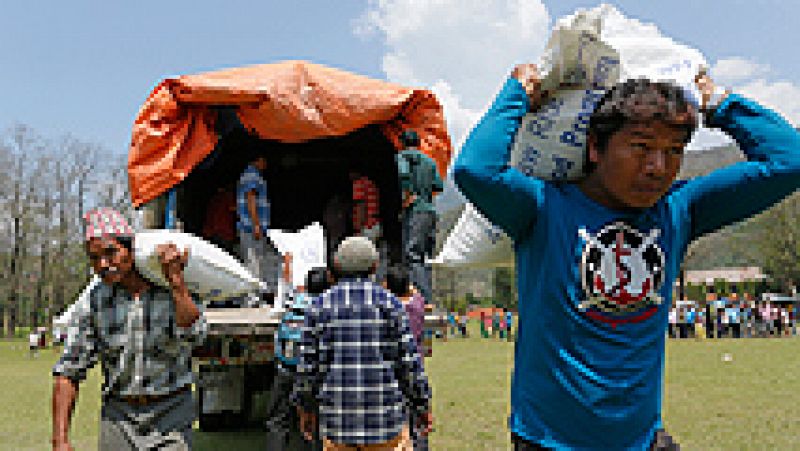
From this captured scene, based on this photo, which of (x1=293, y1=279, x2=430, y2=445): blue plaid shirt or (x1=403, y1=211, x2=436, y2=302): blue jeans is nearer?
(x1=293, y1=279, x2=430, y2=445): blue plaid shirt

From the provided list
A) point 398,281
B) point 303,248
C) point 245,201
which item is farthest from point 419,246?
point 245,201

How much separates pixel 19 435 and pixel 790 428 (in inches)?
311

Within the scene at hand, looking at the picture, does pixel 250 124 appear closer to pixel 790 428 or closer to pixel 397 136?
pixel 397 136

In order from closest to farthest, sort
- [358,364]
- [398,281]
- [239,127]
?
[358,364] < [398,281] < [239,127]

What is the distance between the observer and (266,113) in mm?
5855

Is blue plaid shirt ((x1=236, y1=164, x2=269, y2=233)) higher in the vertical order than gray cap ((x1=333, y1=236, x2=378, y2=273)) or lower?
higher

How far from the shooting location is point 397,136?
6207 millimetres

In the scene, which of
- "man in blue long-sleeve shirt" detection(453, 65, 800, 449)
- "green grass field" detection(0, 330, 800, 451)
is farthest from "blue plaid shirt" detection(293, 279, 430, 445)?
"green grass field" detection(0, 330, 800, 451)

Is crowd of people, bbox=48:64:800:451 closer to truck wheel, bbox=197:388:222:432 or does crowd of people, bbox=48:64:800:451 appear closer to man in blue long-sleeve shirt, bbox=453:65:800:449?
man in blue long-sleeve shirt, bbox=453:65:800:449

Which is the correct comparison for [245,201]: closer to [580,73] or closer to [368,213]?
[368,213]

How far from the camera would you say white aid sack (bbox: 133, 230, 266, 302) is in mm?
2867

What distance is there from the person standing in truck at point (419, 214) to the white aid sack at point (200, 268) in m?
2.08

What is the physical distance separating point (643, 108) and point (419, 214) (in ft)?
11.9

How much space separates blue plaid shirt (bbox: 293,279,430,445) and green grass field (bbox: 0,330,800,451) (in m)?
2.89
